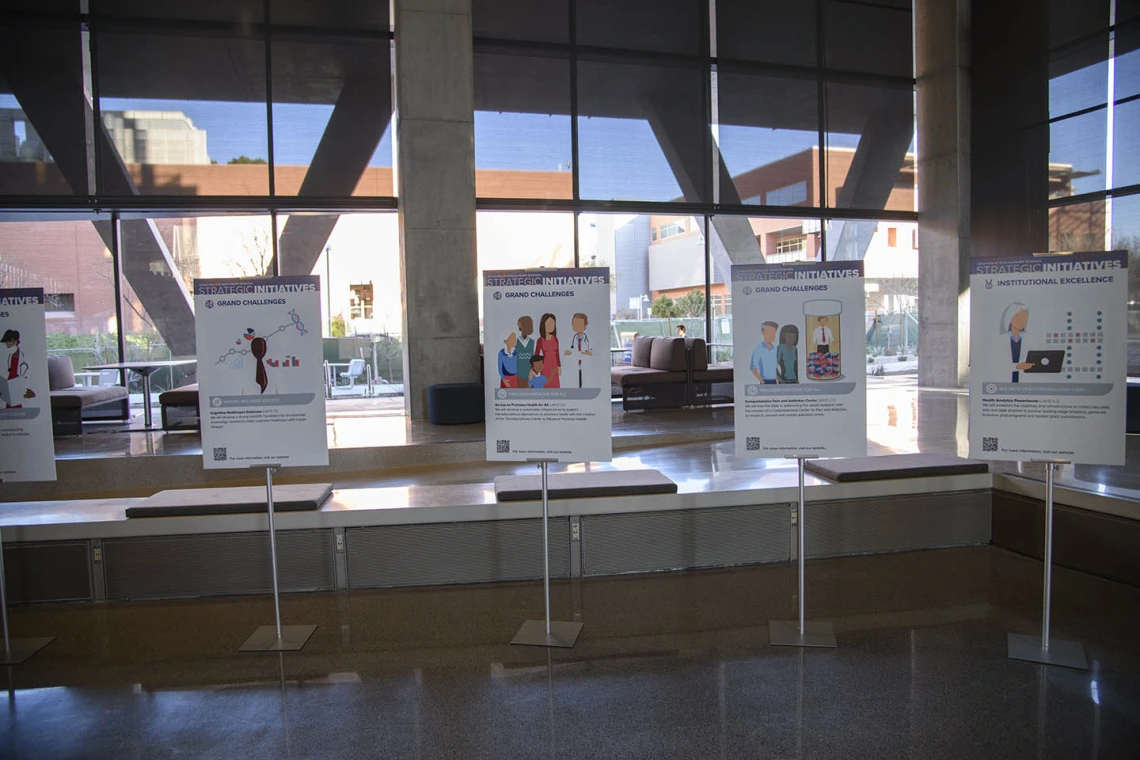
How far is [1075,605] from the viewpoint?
12.7 ft

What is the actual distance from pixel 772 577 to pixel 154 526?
3.45m

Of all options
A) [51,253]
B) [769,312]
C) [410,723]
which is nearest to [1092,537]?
[769,312]

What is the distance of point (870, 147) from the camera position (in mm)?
12961

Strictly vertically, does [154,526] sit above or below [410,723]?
above

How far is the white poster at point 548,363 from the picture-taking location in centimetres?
368

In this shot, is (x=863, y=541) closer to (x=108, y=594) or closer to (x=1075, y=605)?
(x=1075, y=605)

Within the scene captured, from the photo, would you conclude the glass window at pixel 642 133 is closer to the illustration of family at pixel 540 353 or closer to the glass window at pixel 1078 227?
the glass window at pixel 1078 227

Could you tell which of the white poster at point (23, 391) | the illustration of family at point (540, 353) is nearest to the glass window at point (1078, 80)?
the illustration of family at point (540, 353)

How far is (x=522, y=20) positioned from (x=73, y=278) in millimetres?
6989

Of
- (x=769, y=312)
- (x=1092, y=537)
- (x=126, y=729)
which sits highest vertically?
(x=769, y=312)

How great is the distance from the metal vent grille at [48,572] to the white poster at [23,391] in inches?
23.2

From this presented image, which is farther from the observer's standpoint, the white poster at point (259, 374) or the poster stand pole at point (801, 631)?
the white poster at point (259, 374)

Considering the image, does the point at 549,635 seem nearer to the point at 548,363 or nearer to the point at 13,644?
the point at 548,363

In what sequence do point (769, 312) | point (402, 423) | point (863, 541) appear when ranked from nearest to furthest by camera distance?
point (769, 312), point (863, 541), point (402, 423)
